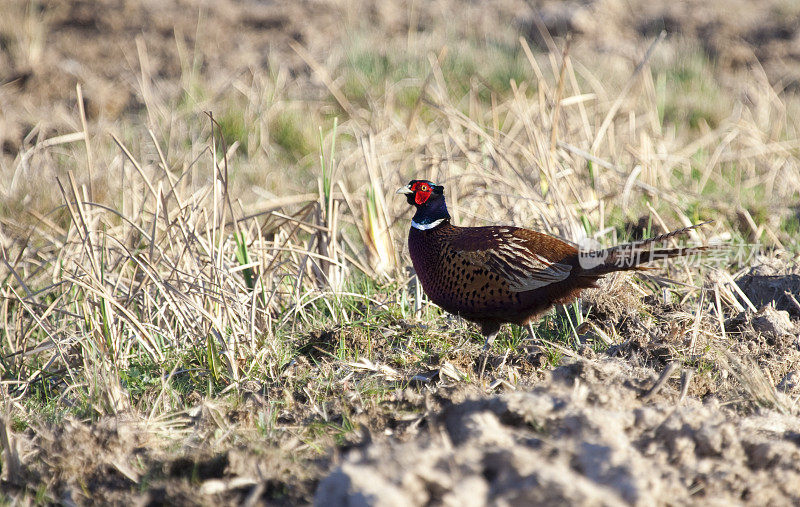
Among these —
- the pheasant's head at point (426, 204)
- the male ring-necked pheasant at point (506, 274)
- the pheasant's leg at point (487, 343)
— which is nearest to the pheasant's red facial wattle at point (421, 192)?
the pheasant's head at point (426, 204)

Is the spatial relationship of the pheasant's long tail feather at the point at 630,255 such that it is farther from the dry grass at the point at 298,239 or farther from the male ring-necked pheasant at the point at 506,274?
the dry grass at the point at 298,239

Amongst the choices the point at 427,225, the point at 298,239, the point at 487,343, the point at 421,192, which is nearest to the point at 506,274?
the point at 487,343

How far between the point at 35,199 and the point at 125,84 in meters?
1.99

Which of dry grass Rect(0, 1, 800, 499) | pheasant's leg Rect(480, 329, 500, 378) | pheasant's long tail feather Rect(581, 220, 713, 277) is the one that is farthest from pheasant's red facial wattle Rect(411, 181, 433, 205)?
pheasant's long tail feather Rect(581, 220, 713, 277)

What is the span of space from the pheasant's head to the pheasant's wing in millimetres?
177

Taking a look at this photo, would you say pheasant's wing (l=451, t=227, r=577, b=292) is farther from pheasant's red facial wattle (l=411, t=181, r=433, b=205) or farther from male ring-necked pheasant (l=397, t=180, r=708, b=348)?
pheasant's red facial wattle (l=411, t=181, r=433, b=205)

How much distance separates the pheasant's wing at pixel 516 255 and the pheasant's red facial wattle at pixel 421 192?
26 centimetres

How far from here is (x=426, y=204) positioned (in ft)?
10.2

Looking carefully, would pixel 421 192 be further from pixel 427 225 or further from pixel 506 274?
pixel 506 274

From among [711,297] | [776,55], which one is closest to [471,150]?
[711,297]

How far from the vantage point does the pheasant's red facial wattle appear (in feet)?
10.2

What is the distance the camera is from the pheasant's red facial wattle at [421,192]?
10.2 feet

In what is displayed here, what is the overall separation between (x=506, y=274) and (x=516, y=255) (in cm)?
8

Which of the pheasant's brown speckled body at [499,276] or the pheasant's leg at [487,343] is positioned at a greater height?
the pheasant's brown speckled body at [499,276]
